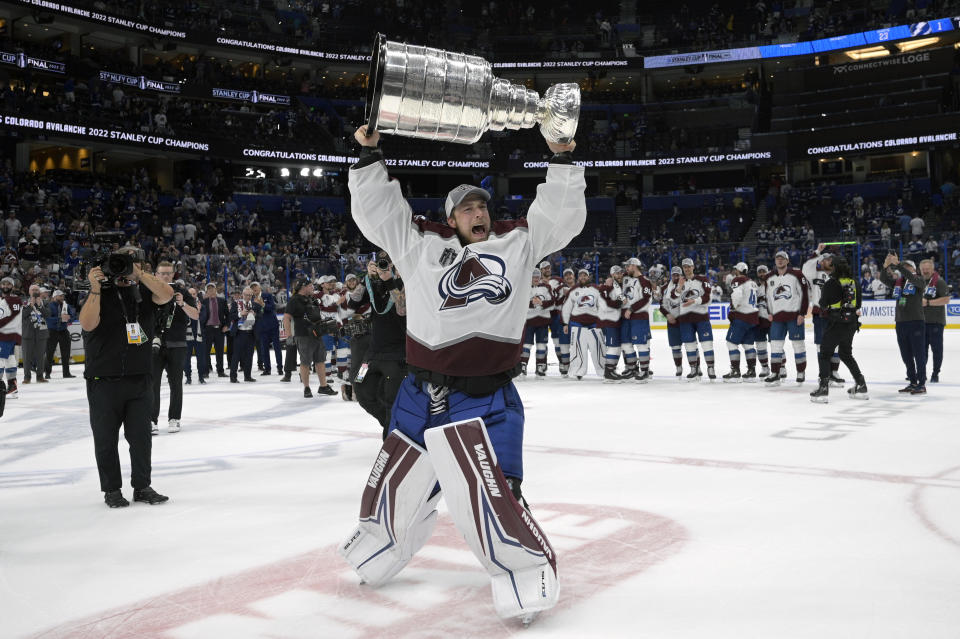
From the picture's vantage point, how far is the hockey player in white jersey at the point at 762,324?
12.2 metres

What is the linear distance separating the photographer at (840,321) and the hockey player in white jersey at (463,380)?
7.15 metres

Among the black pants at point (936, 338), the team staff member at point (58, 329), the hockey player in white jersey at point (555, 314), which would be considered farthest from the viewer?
the team staff member at point (58, 329)

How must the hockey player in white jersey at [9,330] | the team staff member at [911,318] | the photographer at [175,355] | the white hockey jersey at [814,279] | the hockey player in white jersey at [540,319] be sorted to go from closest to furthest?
1. the photographer at [175,355]
2. the team staff member at [911,318]
3. the white hockey jersey at [814,279]
4. the hockey player in white jersey at [9,330]
5. the hockey player in white jersey at [540,319]

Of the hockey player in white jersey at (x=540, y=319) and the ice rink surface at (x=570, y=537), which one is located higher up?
the hockey player in white jersey at (x=540, y=319)

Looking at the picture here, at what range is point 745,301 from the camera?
12.4 m

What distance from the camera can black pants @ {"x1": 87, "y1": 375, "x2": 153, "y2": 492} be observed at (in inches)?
208

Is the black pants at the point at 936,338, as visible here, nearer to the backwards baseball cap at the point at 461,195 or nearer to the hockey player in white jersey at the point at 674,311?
the hockey player in white jersey at the point at 674,311

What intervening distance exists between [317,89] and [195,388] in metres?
28.9

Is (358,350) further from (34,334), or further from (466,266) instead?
(34,334)

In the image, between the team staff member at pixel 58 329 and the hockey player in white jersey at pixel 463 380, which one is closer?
the hockey player in white jersey at pixel 463 380

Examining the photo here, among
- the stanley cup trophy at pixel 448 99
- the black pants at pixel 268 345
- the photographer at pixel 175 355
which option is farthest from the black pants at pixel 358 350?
the black pants at pixel 268 345

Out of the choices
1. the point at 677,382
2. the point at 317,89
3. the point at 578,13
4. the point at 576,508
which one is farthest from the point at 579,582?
the point at 578,13

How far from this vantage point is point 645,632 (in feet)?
9.78

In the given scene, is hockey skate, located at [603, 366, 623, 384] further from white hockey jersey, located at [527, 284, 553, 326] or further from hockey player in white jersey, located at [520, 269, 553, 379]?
white hockey jersey, located at [527, 284, 553, 326]
